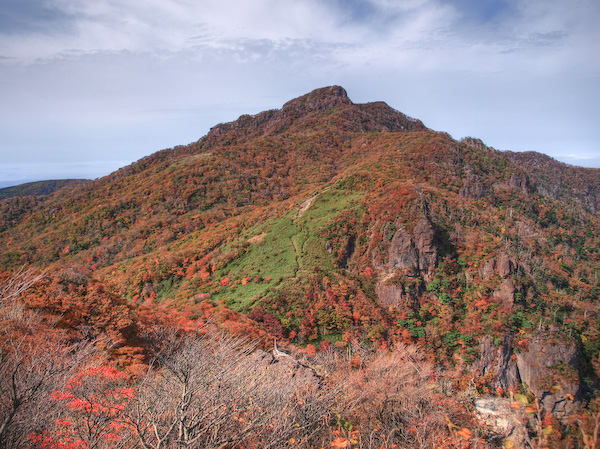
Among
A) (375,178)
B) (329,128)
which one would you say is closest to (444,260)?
(375,178)

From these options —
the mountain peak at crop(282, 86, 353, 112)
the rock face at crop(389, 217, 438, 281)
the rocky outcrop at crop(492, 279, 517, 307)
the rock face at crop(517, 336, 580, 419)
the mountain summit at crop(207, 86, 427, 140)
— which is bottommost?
the rock face at crop(517, 336, 580, 419)

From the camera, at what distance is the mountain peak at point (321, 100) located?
146 meters

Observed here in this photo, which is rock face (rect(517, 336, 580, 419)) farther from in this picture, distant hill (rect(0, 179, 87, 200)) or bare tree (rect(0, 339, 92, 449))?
distant hill (rect(0, 179, 87, 200))

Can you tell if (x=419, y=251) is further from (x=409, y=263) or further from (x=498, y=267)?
(x=498, y=267)

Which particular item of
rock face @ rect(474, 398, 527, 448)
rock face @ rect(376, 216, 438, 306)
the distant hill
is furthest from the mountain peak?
rock face @ rect(474, 398, 527, 448)

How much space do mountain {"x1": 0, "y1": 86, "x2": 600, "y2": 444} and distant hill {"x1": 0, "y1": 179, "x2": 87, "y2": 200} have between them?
71.0 m

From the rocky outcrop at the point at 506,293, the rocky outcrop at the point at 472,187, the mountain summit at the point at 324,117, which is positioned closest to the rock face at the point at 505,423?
the rocky outcrop at the point at 506,293

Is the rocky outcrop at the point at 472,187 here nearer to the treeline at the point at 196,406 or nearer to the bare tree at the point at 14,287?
the treeline at the point at 196,406

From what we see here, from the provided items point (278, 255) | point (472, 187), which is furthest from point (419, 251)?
point (472, 187)

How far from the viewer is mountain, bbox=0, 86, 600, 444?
31188mm

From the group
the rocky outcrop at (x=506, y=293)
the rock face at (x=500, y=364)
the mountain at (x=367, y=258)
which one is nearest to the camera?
the rock face at (x=500, y=364)

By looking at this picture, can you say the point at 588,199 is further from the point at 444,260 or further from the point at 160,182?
the point at 160,182

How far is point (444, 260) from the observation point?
39.8 meters

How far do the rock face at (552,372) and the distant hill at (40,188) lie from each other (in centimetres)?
17918
